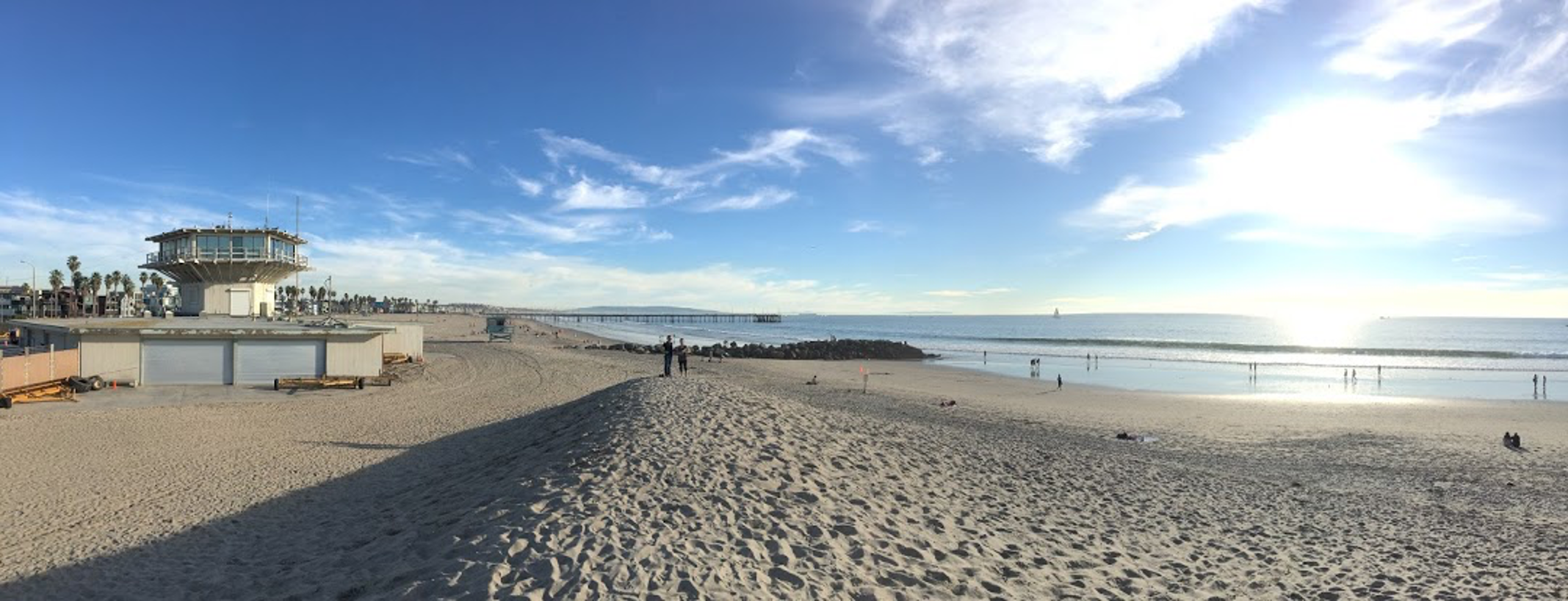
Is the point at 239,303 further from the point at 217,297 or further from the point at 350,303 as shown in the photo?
the point at 350,303

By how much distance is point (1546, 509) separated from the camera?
11016 mm

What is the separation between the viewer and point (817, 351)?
51656 mm

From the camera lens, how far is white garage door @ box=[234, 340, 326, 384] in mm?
23297

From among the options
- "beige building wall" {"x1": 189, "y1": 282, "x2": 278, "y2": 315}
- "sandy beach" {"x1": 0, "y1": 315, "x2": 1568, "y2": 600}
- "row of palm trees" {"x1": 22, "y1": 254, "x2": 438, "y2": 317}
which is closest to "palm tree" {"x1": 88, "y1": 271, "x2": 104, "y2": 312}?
"row of palm trees" {"x1": 22, "y1": 254, "x2": 438, "y2": 317}

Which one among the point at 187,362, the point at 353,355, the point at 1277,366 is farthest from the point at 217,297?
the point at 1277,366

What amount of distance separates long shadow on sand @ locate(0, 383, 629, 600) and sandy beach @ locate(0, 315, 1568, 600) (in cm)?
5

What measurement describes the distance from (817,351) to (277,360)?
34045 millimetres

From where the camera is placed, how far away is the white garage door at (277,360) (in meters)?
23.3

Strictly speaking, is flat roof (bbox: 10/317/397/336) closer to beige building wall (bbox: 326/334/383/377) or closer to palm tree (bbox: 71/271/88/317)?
beige building wall (bbox: 326/334/383/377)

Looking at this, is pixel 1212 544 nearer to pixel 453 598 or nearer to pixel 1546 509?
pixel 1546 509

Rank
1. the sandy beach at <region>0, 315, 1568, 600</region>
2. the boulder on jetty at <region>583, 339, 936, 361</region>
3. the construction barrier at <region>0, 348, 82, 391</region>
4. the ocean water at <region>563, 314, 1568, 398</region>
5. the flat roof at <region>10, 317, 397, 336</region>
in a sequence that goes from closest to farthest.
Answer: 1. the sandy beach at <region>0, 315, 1568, 600</region>
2. the construction barrier at <region>0, 348, 82, 391</region>
3. the flat roof at <region>10, 317, 397, 336</region>
4. the ocean water at <region>563, 314, 1568, 398</region>
5. the boulder on jetty at <region>583, 339, 936, 361</region>

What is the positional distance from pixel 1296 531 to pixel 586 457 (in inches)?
365

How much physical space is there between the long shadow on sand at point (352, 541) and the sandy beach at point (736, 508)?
5cm

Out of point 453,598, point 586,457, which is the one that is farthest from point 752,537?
point 586,457
